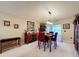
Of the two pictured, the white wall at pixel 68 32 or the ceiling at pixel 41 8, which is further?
the white wall at pixel 68 32

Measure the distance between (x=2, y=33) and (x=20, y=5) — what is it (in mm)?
746

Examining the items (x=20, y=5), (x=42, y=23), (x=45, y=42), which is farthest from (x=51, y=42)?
(x=20, y=5)

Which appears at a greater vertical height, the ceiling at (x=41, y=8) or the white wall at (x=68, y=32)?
the ceiling at (x=41, y=8)

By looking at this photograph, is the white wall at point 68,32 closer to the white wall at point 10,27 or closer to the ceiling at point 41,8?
the ceiling at point 41,8

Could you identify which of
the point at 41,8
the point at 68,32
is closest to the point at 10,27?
the point at 41,8

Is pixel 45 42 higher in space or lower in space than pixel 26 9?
lower

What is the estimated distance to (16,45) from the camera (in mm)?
2316

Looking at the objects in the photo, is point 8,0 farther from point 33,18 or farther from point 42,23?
point 42,23

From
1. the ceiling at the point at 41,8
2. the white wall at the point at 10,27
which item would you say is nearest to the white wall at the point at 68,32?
the ceiling at the point at 41,8

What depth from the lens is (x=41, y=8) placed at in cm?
211

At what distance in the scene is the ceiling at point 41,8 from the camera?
79.1 inches

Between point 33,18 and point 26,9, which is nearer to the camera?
point 26,9

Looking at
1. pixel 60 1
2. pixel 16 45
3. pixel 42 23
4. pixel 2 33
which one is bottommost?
pixel 16 45

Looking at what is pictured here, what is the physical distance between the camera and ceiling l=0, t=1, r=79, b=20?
2.01m
